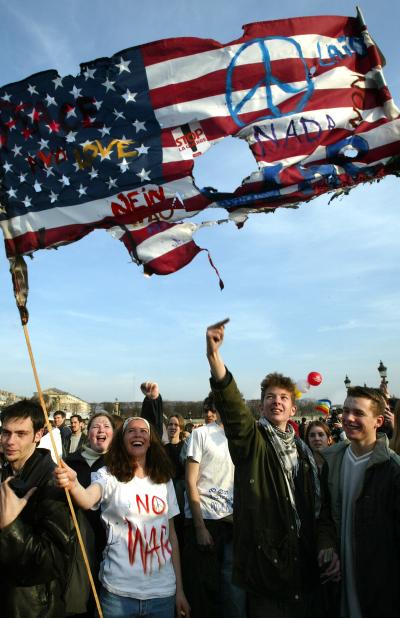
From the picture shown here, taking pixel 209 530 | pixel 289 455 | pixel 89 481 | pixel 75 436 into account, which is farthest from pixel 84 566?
pixel 75 436

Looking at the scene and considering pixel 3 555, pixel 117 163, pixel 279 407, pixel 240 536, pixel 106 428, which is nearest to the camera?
pixel 3 555

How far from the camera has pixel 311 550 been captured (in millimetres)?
3461

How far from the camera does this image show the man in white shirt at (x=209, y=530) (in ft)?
15.0

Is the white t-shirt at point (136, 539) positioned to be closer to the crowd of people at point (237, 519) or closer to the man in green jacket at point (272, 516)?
the crowd of people at point (237, 519)

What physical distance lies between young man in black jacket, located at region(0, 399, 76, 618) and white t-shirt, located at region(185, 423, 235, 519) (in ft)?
6.56

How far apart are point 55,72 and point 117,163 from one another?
0.96 m

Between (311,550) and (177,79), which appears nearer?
(311,550)

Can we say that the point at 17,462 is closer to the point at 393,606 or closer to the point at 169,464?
the point at 169,464

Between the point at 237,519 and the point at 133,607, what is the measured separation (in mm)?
923

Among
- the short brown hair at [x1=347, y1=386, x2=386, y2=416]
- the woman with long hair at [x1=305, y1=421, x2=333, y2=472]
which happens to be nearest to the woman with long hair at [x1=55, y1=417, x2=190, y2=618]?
the short brown hair at [x1=347, y1=386, x2=386, y2=416]

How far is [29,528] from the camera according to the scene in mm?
2682

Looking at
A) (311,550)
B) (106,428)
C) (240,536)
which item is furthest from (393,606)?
(106,428)

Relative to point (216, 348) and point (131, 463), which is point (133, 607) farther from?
point (216, 348)

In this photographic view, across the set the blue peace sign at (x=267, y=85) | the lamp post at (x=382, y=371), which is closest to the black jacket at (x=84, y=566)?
the blue peace sign at (x=267, y=85)
